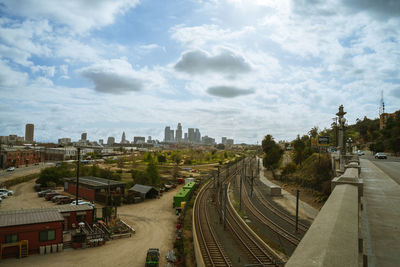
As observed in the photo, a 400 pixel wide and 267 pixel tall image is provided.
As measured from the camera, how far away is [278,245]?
19.9 m

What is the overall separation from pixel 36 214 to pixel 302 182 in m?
43.7

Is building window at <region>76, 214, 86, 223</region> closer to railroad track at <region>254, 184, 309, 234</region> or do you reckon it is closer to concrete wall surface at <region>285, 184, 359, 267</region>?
railroad track at <region>254, 184, 309, 234</region>

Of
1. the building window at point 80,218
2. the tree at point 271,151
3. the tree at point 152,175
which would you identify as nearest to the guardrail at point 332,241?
the building window at point 80,218

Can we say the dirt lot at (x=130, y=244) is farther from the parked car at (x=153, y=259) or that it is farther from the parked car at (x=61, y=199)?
the parked car at (x=61, y=199)

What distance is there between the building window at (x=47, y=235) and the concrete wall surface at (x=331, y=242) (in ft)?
78.2

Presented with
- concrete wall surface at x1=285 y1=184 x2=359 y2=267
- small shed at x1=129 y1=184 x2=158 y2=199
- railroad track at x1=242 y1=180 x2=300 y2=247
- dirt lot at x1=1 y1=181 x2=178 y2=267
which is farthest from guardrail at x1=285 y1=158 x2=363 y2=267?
small shed at x1=129 y1=184 x2=158 y2=199

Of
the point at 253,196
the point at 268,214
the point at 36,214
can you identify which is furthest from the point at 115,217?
the point at 253,196

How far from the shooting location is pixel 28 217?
857 inches

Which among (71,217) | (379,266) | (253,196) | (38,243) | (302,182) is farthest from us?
(302,182)

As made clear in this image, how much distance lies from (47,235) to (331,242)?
80.8 ft

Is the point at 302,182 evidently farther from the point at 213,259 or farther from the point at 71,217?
the point at 71,217

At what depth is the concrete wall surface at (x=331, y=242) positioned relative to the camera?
9.02 ft

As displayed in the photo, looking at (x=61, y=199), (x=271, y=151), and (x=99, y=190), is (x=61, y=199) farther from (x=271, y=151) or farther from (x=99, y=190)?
(x=271, y=151)

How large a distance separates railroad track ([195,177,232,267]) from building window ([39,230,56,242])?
506 inches
